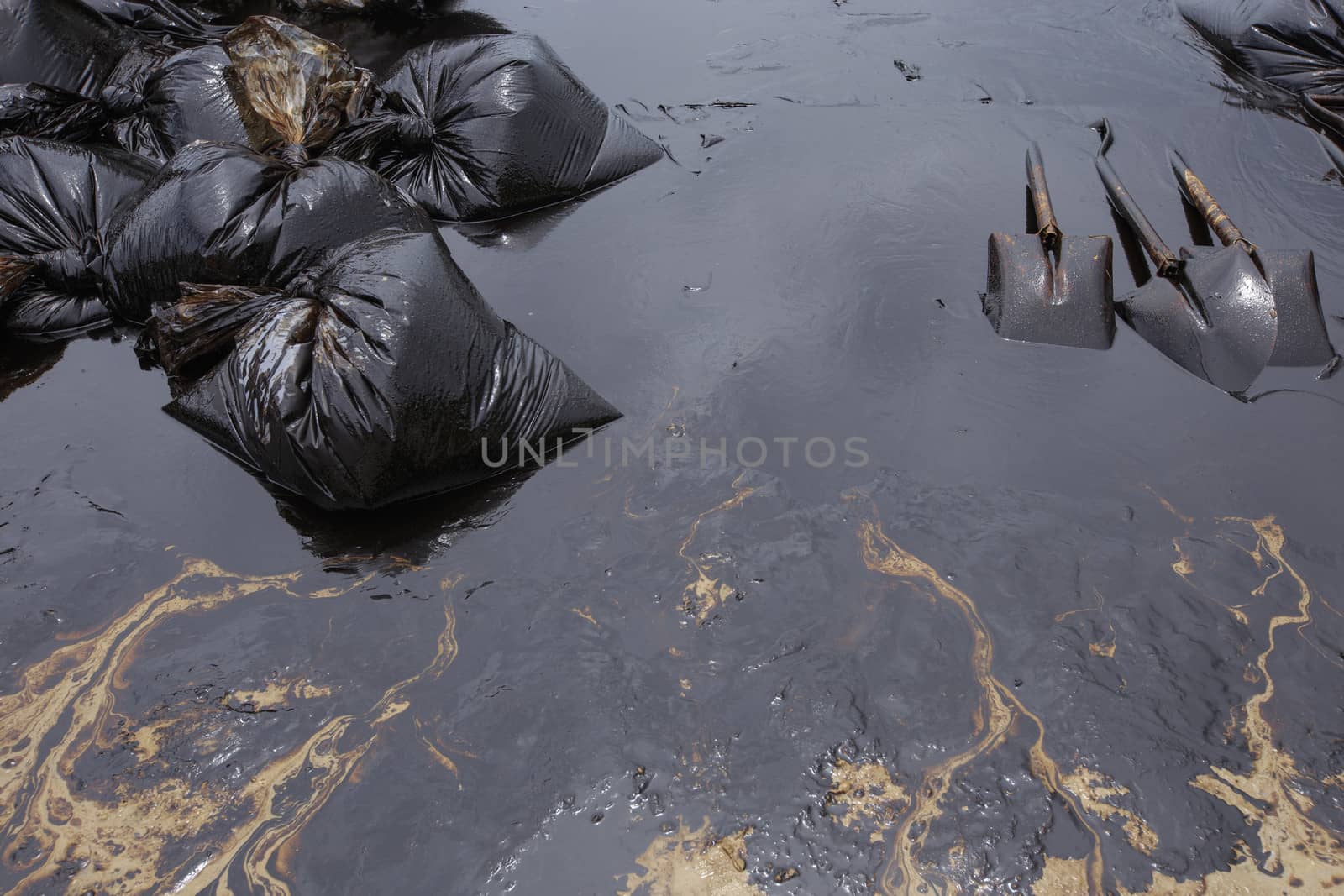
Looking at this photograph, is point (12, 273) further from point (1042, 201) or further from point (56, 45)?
point (1042, 201)

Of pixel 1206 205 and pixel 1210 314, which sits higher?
pixel 1206 205

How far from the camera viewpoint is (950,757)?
1708 millimetres

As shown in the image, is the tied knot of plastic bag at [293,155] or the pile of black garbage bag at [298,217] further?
the tied knot of plastic bag at [293,155]

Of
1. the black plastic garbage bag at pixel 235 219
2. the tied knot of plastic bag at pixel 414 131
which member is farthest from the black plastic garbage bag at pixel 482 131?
the black plastic garbage bag at pixel 235 219

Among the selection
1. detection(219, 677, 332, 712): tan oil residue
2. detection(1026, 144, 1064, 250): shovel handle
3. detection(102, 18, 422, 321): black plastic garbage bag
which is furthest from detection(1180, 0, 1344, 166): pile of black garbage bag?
detection(219, 677, 332, 712): tan oil residue

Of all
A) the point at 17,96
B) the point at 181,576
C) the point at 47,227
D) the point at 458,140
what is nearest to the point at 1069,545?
the point at 181,576

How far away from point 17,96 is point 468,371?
7.35 ft

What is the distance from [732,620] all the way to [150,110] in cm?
294

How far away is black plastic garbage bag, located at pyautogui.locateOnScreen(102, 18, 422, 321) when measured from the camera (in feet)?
7.86

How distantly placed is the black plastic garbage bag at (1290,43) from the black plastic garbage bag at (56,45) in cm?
477

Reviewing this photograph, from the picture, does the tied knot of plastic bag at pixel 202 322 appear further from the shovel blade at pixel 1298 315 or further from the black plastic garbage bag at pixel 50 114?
the shovel blade at pixel 1298 315

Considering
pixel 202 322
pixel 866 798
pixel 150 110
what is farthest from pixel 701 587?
pixel 150 110

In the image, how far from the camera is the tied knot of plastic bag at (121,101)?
3.20m

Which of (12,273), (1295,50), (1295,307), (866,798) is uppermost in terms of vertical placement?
(1295,50)
